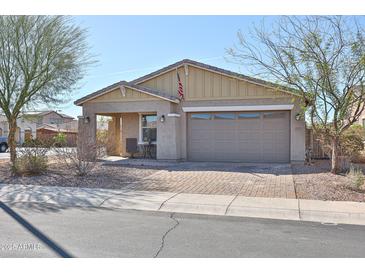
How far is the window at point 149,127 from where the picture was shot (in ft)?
61.3

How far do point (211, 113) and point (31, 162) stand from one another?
26.8 feet

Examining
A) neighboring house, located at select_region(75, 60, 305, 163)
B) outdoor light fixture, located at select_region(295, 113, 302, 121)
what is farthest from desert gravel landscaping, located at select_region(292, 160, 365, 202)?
neighboring house, located at select_region(75, 60, 305, 163)

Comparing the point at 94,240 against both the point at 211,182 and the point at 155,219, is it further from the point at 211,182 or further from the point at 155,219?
the point at 211,182

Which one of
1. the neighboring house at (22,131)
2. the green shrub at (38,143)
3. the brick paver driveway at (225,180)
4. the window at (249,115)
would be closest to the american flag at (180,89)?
the window at (249,115)

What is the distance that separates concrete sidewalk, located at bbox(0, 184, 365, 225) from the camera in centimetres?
724

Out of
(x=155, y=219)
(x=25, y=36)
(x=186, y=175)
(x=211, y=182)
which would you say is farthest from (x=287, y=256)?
(x=25, y=36)

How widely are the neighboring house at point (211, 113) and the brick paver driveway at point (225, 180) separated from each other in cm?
151

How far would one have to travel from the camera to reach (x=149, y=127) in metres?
18.9

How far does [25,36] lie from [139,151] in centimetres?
784

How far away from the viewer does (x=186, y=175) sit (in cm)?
1244

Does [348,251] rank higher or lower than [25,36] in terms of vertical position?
Answer: lower

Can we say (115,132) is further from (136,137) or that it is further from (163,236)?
(163,236)

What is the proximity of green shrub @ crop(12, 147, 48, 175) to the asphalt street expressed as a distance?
511 centimetres

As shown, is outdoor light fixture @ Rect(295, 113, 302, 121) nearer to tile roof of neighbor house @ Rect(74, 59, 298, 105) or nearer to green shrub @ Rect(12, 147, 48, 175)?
tile roof of neighbor house @ Rect(74, 59, 298, 105)
